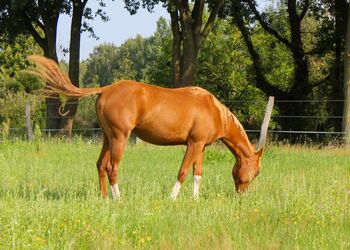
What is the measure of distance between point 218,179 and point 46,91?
3.20m

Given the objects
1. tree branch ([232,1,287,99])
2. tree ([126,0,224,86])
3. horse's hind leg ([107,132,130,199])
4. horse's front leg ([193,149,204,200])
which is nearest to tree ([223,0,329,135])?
tree branch ([232,1,287,99])

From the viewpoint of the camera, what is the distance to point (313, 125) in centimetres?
3058

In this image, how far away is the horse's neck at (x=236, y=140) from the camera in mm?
9047

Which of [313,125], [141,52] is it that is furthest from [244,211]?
[141,52]

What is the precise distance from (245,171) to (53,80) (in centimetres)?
304

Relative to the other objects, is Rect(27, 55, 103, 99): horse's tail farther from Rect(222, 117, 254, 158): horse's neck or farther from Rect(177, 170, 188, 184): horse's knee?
Rect(222, 117, 254, 158): horse's neck

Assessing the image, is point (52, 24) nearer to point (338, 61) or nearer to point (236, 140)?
point (338, 61)

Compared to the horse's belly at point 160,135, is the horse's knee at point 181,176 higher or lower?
lower

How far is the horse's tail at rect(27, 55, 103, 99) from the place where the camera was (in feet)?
28.6

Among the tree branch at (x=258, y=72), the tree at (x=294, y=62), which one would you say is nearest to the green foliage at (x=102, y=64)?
the tree branch at (x=258, y=72)

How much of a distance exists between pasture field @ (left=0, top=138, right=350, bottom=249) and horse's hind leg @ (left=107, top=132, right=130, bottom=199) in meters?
0.19

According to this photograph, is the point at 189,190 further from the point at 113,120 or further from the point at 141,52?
the point at 141,52

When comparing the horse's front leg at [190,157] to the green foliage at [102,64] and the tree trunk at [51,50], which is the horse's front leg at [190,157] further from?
the green foliage at [102,64]

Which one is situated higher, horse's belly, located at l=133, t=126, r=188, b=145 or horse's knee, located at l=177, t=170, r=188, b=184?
horse's belly, located at l=133, t=126, r=188, b=145
